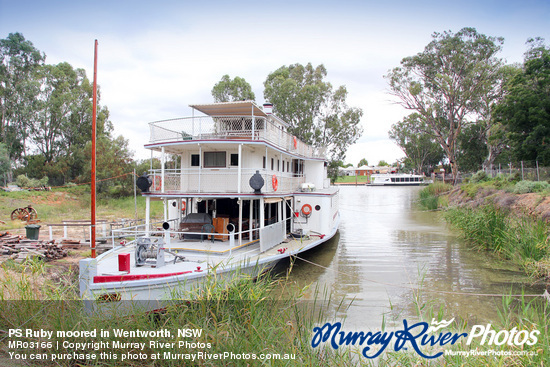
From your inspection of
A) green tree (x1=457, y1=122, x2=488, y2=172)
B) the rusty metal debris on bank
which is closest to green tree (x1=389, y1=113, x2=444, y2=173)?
green tree (x1=457, y1=122, x2=488, y2=172)

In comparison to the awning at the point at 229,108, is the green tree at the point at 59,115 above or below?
above

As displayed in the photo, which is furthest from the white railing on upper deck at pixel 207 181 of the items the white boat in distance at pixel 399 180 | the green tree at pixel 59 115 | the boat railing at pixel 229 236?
the white boat in distance at pixel 399 180

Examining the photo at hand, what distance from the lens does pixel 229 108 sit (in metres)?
13.4

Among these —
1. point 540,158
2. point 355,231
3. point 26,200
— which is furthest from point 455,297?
point 26,200

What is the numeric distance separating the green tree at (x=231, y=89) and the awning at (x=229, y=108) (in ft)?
69.7

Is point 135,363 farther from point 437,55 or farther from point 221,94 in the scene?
point 437,55

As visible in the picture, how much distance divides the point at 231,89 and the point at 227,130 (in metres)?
22.2

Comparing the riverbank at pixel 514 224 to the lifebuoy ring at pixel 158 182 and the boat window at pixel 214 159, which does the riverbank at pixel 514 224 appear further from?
the lifebuoy ring at pixel 158 182

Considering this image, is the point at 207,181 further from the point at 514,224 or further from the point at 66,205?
the point at 66,205

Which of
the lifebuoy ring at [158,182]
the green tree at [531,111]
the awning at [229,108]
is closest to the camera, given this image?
the lifebuoy ring at [158,182]

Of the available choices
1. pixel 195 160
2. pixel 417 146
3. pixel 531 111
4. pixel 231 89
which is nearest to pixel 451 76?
pixel 531 111

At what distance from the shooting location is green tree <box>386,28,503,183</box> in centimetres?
3509

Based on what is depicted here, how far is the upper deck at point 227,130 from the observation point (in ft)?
39.1

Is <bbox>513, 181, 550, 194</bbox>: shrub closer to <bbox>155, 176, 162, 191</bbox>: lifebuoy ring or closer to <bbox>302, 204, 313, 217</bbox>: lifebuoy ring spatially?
<bbox>302, 204, 313, 217</bbox>: lifebuoy ring
